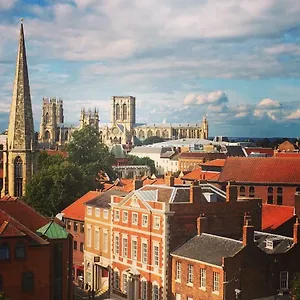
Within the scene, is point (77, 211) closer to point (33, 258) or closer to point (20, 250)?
point (33, 258)

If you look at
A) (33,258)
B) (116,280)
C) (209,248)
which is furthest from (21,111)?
(209,248)

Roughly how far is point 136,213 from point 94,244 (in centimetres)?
1204

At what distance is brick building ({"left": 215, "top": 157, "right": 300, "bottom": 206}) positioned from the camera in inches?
3329

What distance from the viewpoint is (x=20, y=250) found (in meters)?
51.1

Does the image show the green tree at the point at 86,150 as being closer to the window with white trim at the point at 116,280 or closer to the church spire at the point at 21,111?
the church spire at the point at 21,111

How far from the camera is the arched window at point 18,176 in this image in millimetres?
106938

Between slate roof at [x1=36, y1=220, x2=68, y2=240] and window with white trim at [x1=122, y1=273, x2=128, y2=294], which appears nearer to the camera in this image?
slate roof at [x1=36, y1=220, x2=68, y2=240]

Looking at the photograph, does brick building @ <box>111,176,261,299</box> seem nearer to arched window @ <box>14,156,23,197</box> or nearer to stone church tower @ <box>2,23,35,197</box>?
arched window @ <box>14,156,23,197</box>

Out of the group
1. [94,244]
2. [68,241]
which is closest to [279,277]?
[68,241]

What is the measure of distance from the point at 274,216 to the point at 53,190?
3421 centimetres

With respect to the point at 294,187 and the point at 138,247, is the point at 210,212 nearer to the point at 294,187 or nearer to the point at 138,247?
the point at 138,247

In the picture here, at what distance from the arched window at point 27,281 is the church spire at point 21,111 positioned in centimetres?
5761

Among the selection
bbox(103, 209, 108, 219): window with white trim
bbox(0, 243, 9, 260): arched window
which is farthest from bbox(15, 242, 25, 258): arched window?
bbox(103, 209, 108, 219): window with white trim

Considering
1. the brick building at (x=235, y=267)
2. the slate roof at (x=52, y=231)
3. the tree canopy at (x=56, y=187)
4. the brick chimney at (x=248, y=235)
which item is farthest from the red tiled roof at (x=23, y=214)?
the tree canopy at (x=56, y=187)
